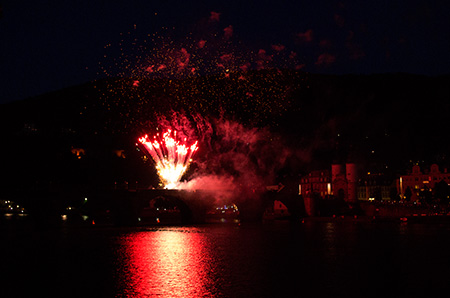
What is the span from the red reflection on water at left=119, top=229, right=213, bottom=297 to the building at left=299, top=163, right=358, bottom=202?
75.0 metres

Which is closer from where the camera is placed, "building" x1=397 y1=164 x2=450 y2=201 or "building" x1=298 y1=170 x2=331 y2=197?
"building" x1=397 y1=164 x2=450 y2=201

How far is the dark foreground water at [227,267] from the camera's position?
28.7 metres

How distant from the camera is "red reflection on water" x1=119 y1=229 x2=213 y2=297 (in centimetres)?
2814

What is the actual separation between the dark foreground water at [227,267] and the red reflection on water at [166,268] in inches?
2.1

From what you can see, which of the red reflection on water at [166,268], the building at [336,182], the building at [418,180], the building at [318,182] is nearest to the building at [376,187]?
the building at [418,180]

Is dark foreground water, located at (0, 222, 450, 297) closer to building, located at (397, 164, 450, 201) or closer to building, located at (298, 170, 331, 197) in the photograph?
building, located at (397, 164, 450, 201)

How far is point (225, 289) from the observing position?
94.2ft

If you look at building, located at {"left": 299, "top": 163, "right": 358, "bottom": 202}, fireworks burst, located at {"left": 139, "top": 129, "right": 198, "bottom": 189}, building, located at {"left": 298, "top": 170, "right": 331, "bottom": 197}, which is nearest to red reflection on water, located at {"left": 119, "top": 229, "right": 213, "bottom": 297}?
fireworks burst, located at {"left": 139, "top": 129, "right": 198, "bottom": 189}

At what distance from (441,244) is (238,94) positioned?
58.7 meters

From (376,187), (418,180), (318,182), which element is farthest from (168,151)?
(318,182)

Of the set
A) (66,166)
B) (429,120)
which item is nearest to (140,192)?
(66,166)

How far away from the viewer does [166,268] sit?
36.2 metres

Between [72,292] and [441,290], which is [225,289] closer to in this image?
[72,292]

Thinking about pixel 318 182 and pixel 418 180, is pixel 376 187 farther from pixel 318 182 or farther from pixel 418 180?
pixel 318 182
